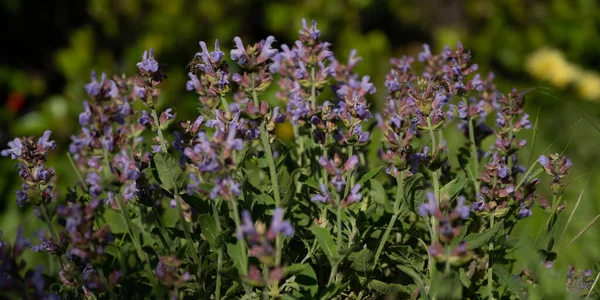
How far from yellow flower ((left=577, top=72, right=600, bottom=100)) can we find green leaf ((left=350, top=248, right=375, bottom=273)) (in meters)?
4.44

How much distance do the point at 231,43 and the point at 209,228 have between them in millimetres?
3486

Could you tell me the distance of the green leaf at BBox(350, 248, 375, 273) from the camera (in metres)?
1.34

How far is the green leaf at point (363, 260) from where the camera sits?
1344 millimetres

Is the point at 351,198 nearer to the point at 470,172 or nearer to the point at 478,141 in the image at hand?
the point at 470,172

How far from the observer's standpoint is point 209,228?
1.34 meters

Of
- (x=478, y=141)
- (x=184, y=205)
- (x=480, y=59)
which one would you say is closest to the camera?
(x=184, y=205)

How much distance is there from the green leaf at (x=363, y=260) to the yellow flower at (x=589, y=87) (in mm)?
4444

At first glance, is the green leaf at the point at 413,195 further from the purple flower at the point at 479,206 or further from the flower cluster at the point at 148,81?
the flower cluster at the point at 148,81

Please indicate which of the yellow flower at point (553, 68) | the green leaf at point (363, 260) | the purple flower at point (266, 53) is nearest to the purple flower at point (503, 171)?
the green leaf at point (363, 260)

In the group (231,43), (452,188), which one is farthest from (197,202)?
(231,43)

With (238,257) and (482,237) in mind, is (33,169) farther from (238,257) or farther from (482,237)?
(482,237)

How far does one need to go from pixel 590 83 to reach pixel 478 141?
395 centimetres

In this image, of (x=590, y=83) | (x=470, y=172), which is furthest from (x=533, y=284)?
(x=590, y=83)

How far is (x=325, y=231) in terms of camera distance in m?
1.34
